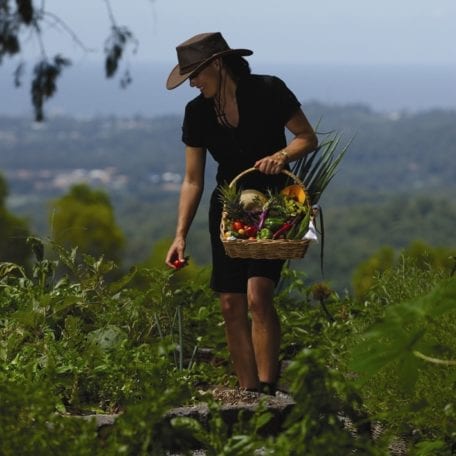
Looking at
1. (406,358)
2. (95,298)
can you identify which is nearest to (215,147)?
(95,298)

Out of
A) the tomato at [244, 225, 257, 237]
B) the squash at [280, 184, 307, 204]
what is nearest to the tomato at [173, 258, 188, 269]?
the tomato at [244, 225, 257, 237]

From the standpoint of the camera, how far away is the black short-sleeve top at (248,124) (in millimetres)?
5234

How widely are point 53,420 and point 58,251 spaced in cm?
298

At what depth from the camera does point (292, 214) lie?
506 cm

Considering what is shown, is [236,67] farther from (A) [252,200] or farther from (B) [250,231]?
(B) [250,231]

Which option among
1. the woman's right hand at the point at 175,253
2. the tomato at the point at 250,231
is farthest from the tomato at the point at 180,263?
the tomato at the point at 250,231

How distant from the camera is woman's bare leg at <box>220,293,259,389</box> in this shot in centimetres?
540

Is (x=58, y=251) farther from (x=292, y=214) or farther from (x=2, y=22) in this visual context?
(x=2, y=22)

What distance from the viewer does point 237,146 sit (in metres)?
5.27

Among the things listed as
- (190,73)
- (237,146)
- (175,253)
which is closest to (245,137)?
(237,146)

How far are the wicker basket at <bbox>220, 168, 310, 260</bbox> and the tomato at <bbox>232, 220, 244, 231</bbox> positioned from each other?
0.07 m

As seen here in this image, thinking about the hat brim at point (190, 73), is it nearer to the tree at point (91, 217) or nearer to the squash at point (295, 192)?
the squash at point (295, 192)

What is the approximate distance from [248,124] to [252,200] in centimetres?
35

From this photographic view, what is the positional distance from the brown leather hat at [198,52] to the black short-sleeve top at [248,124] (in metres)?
0.14
